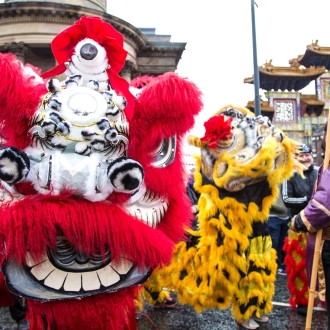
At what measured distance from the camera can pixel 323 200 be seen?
7.80 feet

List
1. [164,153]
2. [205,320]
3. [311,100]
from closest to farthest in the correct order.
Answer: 1. [164,153]
2. [205,320]
3. [311,100]

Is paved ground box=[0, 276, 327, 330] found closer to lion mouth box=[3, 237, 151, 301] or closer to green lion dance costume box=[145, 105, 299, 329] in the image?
green lion dance costume box=[145, 105, 299, 329]

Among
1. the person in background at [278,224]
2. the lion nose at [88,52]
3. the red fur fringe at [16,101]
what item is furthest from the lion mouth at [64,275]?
the person in background at [278,224]

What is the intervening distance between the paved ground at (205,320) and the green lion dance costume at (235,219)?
0.31 m

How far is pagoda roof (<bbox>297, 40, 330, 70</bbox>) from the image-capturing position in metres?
24.6

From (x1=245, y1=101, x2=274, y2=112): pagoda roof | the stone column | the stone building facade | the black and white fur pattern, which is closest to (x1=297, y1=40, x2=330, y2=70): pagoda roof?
(x1=245, y1=101, x2=274, y2=112): pagoda roof

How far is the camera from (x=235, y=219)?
120 inches

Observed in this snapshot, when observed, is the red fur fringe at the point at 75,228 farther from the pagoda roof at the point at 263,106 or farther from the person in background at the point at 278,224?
the pagoda roof at the point at 263,106

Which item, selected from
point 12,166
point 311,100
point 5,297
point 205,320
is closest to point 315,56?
point 311,100

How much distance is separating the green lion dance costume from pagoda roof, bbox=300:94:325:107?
2122 cm

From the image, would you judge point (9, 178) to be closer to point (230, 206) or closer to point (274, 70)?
point (230, 206)

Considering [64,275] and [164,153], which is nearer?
[64,275]

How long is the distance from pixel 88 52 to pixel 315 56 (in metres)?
25.8

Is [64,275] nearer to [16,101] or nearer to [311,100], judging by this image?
[16,101]
